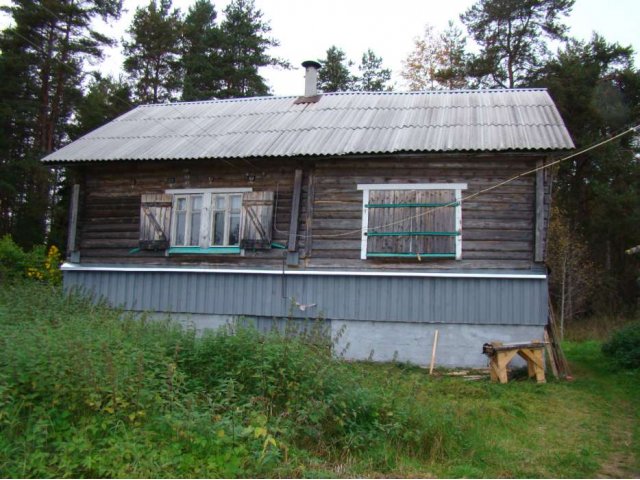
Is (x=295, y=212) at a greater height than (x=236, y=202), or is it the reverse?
(x=236, y=202)

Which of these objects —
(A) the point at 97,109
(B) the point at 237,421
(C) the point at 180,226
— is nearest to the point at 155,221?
(C) the point at 180,226

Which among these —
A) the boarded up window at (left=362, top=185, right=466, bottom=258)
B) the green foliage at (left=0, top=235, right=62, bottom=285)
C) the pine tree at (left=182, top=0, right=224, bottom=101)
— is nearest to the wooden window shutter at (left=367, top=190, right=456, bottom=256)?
the boarded up window at (left=362, top=185, right=466, bottom=258)

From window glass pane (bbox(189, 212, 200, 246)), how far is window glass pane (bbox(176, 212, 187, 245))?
0.64ft

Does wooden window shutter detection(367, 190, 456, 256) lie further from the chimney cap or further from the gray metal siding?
the chimney cap

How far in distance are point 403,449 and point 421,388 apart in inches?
115

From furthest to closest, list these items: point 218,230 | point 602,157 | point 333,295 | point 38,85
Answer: point 38,85, point 602,157, point 218,230, point 333,295

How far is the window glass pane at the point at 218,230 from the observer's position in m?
12.2

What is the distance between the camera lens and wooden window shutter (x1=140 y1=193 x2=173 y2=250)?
40.5 ft

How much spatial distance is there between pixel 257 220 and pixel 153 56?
22.2m

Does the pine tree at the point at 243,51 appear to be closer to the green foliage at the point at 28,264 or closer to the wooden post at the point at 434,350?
the green foliage at the point at 28,264

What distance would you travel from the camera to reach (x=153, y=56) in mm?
30594

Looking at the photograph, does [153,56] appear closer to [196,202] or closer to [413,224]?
[196,202]

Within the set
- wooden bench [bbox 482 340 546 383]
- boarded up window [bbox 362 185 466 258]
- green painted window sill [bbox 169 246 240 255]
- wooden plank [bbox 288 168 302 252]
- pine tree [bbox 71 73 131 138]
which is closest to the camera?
wooden bench [bbox 482 340 546 383]

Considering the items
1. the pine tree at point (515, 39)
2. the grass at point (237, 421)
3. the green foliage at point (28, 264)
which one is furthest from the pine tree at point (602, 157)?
the green foliage at point (28, 264)
